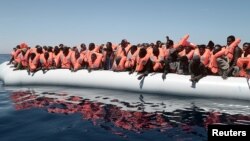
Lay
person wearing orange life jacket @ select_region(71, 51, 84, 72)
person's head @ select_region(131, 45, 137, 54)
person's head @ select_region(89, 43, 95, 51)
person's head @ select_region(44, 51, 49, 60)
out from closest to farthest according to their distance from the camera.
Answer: person's head @ select_region(131, 45, 137, 54) → person wearing orange life jacket @ select_region(71, 51, 84, 72) → person's head @ select_region(89, 43, 95, 51) → person's head @ select_region(44, 51, 49, 60)

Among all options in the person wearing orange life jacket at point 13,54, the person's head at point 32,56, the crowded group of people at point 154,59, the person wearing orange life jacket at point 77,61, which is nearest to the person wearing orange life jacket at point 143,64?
the crowded group of people at point 154,59

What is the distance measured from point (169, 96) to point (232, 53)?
2.75 m

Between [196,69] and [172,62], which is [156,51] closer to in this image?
[172,62]

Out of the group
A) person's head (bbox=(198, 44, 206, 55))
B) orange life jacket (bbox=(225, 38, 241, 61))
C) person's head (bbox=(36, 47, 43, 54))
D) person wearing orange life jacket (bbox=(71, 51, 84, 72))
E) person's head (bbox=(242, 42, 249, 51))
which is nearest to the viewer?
person's head (bbox=(242, 42, 249, 51))

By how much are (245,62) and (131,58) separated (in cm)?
467

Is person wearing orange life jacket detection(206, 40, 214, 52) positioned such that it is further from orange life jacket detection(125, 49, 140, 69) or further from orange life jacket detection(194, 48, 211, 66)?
orange life jacket detection(125, 49, 140, 69)

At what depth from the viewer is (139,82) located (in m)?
13.6

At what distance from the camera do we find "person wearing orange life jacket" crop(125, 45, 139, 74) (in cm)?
1427

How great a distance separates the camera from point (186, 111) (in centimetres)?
1057

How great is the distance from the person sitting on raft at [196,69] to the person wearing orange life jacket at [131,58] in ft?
8.86

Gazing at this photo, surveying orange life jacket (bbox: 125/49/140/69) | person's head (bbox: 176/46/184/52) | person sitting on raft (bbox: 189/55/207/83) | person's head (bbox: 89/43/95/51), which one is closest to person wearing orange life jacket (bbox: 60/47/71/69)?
person's head (bbox: 89/43/95/51)

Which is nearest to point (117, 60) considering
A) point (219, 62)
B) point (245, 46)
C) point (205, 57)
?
point (205, 57)

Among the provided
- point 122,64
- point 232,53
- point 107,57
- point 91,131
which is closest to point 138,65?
point 122,64

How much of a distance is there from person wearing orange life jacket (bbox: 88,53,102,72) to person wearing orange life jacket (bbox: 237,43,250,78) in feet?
20.5
